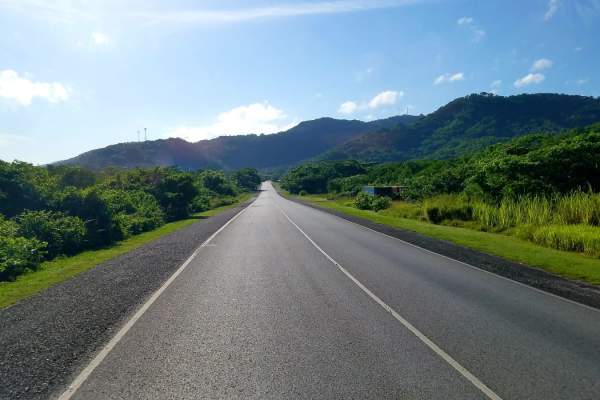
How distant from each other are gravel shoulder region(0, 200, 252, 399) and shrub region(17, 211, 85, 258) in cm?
626

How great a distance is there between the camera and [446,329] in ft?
22.7

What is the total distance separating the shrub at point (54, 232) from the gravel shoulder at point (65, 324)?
626cm

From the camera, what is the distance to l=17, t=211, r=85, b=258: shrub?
17.8m

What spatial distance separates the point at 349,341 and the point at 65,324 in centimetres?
459

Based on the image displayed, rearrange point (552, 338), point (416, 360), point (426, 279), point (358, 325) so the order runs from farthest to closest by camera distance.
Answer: point (426, 279) → point (358, 325) → point (552, 338) → point (416, 360)

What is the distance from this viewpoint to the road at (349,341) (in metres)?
4.89

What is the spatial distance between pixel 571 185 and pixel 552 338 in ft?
79.5

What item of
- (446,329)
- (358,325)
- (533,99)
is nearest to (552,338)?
(446,329)

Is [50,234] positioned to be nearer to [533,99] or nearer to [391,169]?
[391,169]

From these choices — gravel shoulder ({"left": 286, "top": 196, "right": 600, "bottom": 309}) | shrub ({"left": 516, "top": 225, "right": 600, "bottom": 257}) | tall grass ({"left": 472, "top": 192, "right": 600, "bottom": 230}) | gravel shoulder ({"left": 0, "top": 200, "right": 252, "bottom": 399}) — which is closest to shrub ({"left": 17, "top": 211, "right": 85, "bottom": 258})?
gravel shoulder ({"left": 0, "top": 200, "right": 252, "bottom": 399})

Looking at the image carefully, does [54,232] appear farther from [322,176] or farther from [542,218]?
[322,176]

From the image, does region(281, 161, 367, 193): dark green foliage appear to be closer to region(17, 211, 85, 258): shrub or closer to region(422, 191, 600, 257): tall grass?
region(422, 191, 600, 257): tall grass

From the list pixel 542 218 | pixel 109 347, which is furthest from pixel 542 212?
pixel 109 347

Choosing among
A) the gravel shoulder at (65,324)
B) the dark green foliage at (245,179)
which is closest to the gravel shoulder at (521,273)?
the gravel shoulder at (65,324)
